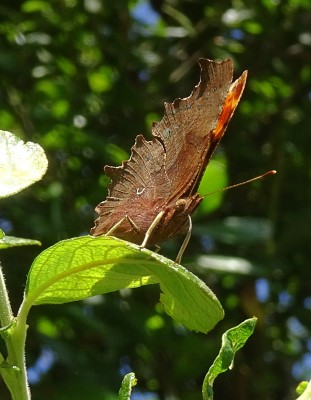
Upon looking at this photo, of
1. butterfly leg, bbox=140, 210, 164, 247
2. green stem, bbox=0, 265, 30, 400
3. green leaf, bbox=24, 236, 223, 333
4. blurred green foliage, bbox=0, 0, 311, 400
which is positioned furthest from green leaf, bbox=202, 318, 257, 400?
blurred green foliage, bbox=0, 0, 311, 400

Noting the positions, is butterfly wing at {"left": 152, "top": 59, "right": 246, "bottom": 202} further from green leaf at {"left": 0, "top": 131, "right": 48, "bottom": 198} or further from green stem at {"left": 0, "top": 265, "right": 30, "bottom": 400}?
green stem at {"left": 0, "top": 265, "right": 30, "bottom": 400}

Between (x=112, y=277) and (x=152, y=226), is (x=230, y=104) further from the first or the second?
(x=112, y=277)

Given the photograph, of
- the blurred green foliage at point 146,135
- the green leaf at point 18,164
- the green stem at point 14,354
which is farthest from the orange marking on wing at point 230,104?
the blurred green foliage at point 146,135

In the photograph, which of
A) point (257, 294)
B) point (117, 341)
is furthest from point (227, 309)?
point (117, 341)

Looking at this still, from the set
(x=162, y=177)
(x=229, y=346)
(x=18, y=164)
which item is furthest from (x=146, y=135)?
(x=229, y=346)

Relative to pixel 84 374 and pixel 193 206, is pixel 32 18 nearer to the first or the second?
pixel 84 374

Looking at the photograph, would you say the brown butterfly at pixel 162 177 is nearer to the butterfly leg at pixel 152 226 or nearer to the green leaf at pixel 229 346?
the butterfly leg at pixel 152 226
